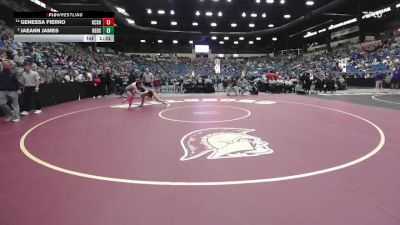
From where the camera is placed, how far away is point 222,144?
21.4 ft

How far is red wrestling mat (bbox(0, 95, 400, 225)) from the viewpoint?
3.42m

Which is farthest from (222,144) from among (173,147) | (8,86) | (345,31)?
(345,31)

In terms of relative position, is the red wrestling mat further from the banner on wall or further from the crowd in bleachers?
the banner on wall

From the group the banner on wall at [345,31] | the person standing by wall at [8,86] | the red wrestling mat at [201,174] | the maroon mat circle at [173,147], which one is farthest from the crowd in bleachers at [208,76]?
the red wrestling mat at [201,174]

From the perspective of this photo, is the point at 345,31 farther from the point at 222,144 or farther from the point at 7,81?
the point at 222,144

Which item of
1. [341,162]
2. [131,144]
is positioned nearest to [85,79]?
[131,144]

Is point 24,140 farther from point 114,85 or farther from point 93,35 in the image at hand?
point 114,85

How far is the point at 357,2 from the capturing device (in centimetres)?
2973

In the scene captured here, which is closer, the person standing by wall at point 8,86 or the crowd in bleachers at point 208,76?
the person standing by wall at point 8,86

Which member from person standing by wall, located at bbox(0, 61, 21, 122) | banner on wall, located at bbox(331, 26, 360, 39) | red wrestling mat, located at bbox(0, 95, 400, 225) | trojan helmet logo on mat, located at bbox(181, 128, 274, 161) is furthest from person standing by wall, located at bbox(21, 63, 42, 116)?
banner on wall, located at bbox(331, 26, 360, 39)

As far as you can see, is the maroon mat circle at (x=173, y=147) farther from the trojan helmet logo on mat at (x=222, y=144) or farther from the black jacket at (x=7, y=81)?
the black jacket at (x=7, y=81)
